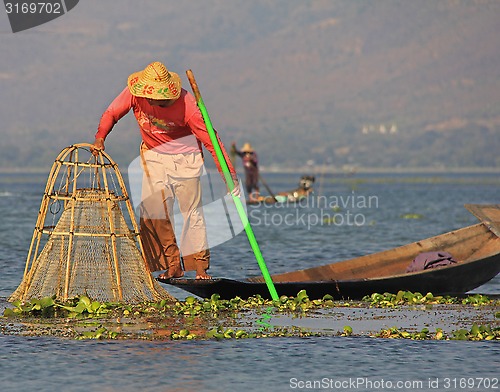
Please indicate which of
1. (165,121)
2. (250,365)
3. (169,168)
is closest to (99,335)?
(250,365)

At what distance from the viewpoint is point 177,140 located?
13938 millimetres

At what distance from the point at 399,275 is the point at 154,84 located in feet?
14.7

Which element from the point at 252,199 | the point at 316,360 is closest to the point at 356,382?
the point at 316,360

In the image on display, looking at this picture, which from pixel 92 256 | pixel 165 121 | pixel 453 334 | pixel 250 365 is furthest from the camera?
pixel 165 121

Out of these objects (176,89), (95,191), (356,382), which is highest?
(176,89)

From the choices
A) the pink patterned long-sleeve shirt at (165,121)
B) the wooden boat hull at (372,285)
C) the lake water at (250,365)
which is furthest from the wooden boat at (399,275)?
the lake water at (250,365)

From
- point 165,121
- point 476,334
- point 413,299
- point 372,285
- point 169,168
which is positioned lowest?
point 476,334

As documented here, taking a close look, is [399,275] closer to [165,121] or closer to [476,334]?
[476,334]

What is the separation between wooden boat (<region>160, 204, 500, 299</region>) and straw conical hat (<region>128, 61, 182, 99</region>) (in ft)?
8.11

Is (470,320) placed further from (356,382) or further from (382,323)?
(356,382)

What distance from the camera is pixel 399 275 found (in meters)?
14.6

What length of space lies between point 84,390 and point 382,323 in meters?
4.67

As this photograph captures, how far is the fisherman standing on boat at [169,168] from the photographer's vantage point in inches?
535

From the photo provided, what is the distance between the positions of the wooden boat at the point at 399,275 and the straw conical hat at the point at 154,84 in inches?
97.3
